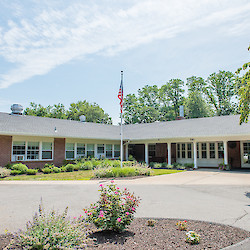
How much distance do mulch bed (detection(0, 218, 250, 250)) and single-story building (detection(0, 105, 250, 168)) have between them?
14.3 metres

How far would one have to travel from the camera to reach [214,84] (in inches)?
1960

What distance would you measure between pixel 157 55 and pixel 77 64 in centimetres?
598

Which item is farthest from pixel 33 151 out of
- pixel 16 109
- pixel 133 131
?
pixel 133 131

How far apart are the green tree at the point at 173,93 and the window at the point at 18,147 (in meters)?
38.5

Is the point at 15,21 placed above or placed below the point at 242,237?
above

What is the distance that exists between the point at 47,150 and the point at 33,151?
1211 mm

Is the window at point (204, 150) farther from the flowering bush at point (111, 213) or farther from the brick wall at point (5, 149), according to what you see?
the flowering bush at point (111, 213)

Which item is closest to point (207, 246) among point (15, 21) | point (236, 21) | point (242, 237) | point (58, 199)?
point (242, 237)

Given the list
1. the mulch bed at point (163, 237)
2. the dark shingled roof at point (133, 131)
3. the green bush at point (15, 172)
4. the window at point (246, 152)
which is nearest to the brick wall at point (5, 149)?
the dark shingled roof at point (133, 131)

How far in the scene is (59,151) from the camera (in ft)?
70.0

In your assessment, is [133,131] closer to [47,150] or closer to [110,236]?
[47,150]

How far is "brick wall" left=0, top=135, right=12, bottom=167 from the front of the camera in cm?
1770

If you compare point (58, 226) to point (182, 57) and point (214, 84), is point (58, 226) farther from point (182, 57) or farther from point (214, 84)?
point (214, 84)

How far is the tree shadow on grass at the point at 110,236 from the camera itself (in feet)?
14.7
